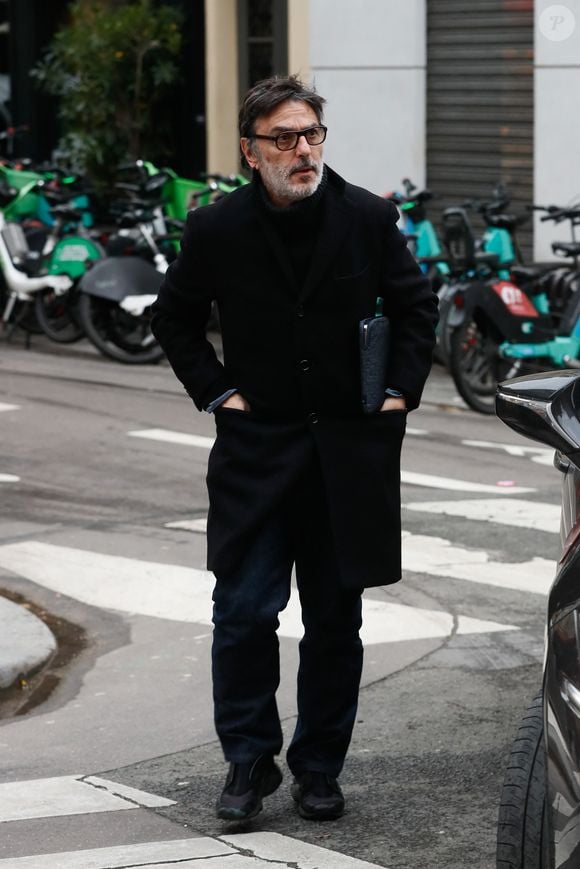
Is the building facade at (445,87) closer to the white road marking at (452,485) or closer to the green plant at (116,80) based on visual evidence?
the green plant at (116,80)

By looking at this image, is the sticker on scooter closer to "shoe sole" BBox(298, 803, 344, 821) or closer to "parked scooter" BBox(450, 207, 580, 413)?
"parked scooter" BBox(450, 207, 580, 413)

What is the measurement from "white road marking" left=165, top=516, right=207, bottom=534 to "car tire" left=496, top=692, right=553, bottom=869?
4686mm

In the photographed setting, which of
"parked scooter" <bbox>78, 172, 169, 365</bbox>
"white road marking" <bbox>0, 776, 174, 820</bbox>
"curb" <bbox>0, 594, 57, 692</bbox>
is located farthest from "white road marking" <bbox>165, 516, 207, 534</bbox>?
"parked scooter" <bbox>78, 172, 169, 365</bbox>

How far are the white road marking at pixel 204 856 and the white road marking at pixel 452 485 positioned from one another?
4974mm

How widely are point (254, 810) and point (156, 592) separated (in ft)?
8.91

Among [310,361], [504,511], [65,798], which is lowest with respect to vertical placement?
[504,511]

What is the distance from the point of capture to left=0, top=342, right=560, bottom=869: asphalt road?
4785 mm

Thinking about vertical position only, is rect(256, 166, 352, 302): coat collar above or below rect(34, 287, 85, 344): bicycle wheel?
above

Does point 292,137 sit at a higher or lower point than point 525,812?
higher

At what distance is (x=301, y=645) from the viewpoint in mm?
4852

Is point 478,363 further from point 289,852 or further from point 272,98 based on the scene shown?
point 289,852

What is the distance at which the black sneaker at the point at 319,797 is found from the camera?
186 inches

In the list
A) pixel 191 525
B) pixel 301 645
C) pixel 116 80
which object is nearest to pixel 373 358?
pixel 301 645

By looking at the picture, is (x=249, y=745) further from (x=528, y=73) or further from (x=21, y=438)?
(x=528, y=73)
